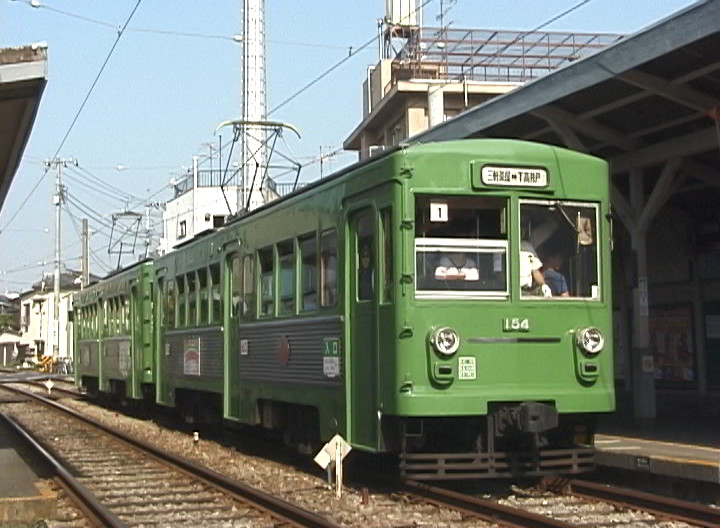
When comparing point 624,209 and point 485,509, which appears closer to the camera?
point 485,509

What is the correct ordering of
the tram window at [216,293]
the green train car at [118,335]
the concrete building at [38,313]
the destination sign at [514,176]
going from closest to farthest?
the destination sign at [514,176], the tram window at [216,293], the green train car at [118,335], the concrete building at [38,313]

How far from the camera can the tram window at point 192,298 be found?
16406 mm

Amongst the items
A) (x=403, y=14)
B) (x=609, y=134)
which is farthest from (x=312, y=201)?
(x=403, y=14)

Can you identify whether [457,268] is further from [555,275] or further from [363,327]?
[363,327]

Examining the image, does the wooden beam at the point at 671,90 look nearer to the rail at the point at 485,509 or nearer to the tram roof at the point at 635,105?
the tram roof at the point at 635,105

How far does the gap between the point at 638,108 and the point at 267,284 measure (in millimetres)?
4697

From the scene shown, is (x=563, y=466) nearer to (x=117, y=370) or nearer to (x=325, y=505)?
(x=325, y=505)

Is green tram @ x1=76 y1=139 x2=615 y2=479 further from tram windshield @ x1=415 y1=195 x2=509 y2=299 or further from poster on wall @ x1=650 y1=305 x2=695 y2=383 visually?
poster on wall @ x1=650 y1=305 x2=695 y2=383

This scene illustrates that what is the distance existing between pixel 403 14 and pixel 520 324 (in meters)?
32.4

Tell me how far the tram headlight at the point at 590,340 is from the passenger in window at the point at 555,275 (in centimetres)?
35

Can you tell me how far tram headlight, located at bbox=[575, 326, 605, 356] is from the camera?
9.99 meters

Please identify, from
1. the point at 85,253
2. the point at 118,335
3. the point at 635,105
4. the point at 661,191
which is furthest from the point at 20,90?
the point at 85,253

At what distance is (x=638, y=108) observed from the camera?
13.4 metres

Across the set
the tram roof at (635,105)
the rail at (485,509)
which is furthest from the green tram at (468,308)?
the tram roof at (635,105)
